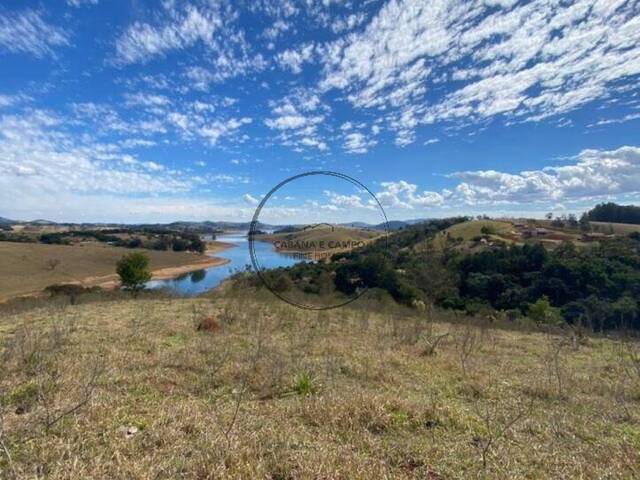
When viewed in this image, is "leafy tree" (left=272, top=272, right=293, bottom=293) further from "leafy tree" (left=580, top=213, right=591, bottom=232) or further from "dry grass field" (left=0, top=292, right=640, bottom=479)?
"leafy tree" (left=580, top=213, right=591, bottom=232)

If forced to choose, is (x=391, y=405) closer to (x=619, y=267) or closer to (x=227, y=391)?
(x=227, y=391)

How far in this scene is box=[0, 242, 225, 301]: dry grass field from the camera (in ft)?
102

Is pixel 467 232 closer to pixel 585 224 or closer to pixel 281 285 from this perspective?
pixel 585 224

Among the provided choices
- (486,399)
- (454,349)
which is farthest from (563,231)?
(486,399)

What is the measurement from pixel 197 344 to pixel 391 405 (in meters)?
3.59

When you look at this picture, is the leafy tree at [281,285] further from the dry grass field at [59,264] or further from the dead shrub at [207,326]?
the dry grass field at [59,264]

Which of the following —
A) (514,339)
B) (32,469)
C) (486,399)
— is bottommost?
(514,339)

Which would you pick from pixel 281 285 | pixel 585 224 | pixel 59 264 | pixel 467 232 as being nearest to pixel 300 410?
pixel 281 285

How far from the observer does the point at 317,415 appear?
3053 mm

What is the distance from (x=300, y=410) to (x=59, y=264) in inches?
1740

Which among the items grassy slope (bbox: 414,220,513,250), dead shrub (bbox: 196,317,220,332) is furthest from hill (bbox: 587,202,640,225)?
dead shrub (bbox: 196,317,220,332)

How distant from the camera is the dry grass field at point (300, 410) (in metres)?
2.31

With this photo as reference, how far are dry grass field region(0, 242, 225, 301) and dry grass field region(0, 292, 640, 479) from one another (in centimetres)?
2889

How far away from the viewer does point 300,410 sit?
10.5 ft
